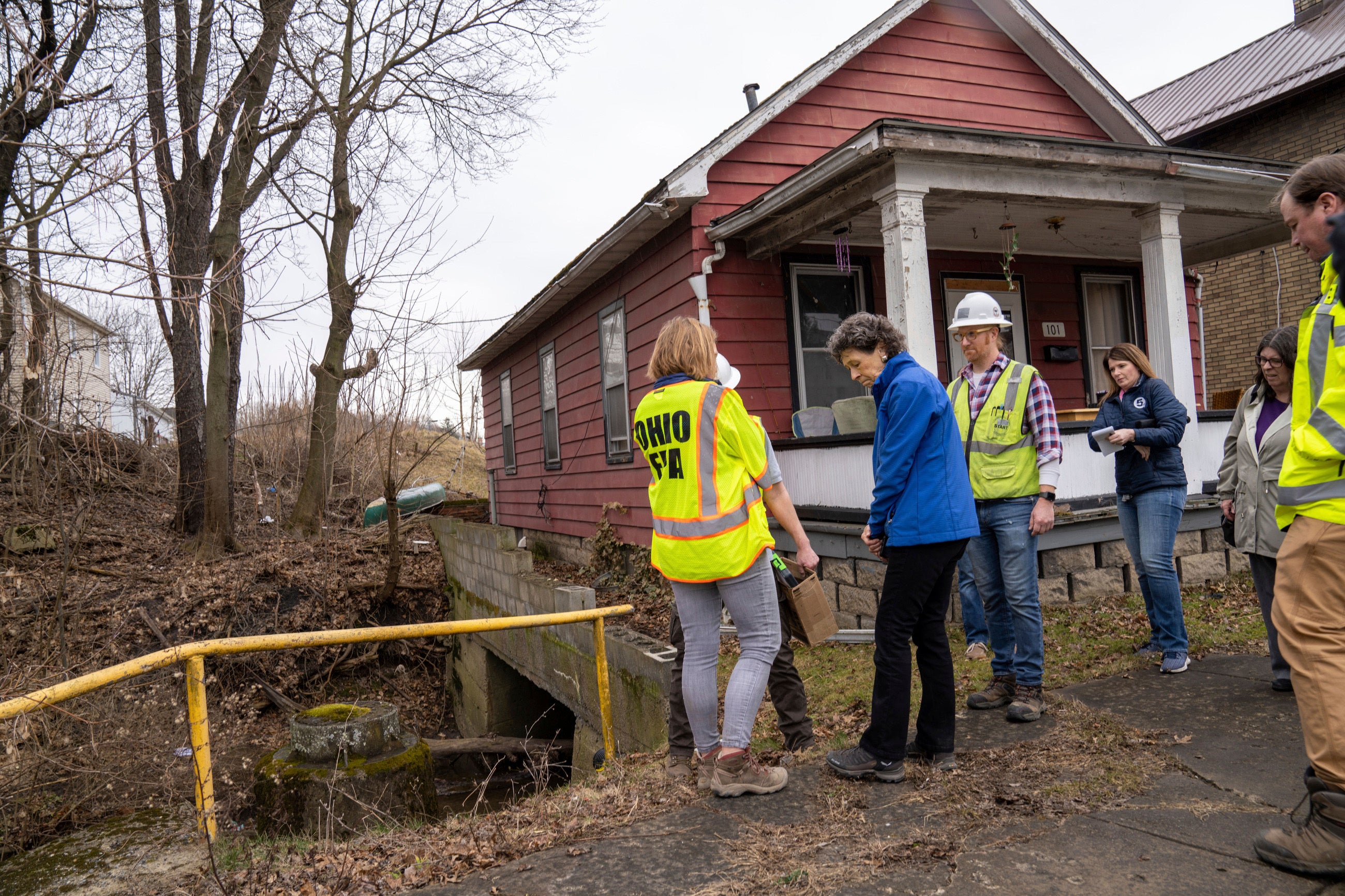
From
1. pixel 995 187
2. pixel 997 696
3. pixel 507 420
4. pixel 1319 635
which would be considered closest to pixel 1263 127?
pixel 995 187

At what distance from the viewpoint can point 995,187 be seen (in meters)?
7.11

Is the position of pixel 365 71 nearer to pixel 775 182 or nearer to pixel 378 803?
Result: pixel 775 182

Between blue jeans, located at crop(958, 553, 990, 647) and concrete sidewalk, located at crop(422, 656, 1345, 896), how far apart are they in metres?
1.52

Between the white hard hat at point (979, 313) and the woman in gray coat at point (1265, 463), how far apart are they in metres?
1.30

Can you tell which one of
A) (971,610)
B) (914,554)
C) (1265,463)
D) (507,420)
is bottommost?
(971,610)

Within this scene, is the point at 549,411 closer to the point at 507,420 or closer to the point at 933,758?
the point at 507,420

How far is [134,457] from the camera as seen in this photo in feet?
51.6

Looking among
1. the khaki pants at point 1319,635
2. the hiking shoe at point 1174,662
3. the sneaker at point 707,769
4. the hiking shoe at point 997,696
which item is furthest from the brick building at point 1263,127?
the sneaker at point 707,769

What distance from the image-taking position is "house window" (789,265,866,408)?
895cm

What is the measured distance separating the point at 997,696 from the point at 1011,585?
24.0 inches

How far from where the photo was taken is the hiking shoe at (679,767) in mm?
3896

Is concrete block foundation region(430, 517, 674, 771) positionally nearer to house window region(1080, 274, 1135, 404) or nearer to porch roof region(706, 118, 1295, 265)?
porch roof region(706, 118, 1295, 265)

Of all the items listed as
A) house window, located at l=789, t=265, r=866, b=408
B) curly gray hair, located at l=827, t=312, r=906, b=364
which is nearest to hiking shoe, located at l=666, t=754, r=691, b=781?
curly gray hair, located at l=827, t=312, r=906, b=364

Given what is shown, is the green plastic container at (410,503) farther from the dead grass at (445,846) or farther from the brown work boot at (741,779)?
the brown work boot at (741,779)
